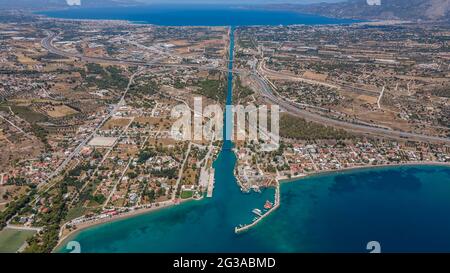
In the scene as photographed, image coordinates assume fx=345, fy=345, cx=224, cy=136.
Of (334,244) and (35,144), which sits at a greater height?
(35,144)

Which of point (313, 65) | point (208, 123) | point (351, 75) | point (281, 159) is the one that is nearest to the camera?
point (281, 159)

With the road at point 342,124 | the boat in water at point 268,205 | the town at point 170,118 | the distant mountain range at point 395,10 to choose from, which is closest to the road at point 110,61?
the town at point 170,118

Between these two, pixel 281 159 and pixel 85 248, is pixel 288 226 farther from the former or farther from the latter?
pixel 85 248

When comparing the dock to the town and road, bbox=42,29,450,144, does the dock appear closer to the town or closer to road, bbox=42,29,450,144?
the town

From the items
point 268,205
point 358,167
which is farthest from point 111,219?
point 358,167

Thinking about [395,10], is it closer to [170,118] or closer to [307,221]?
[170,118]

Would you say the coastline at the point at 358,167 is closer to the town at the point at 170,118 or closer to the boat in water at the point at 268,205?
the town at the point at 170,118

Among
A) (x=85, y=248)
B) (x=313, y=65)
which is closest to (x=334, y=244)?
(x=85, y=248)

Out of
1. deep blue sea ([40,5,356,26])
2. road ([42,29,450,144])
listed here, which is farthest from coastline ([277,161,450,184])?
deep blue sea ([40,5,356,26])
